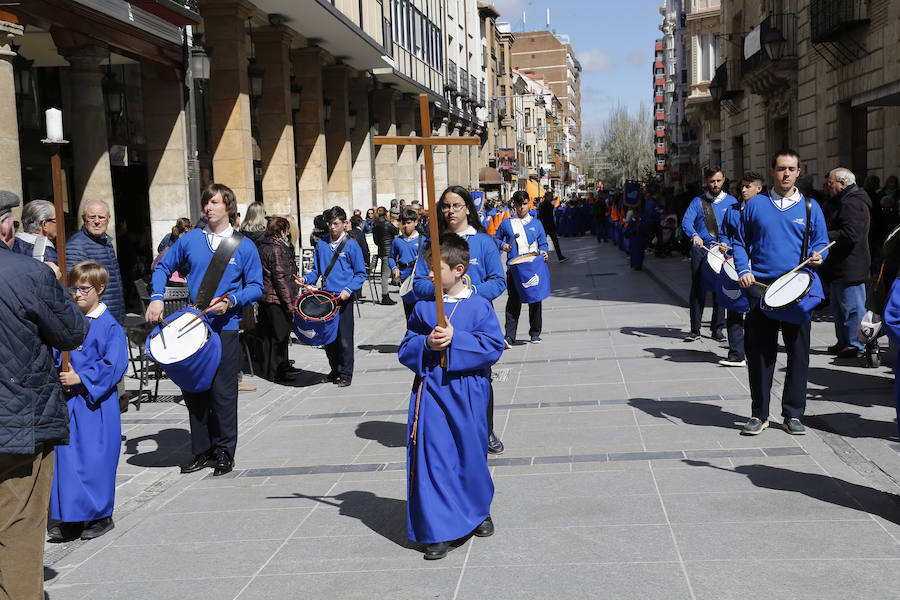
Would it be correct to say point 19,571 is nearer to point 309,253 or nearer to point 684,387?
point 684,387

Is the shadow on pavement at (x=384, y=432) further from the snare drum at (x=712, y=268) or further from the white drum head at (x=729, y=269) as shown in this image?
the snare drum at (x=712, y=268)

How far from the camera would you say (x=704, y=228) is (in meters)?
11.1

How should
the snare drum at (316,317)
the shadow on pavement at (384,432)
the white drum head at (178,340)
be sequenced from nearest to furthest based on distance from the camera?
the white drum head at (178,340)
the shadow on pavement at (384,432)
the snare drum at (316,317)

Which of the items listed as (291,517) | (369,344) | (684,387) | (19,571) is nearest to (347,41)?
(369,344)

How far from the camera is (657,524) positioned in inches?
200

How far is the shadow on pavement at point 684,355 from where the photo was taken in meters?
10.3

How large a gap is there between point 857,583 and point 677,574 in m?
0.72

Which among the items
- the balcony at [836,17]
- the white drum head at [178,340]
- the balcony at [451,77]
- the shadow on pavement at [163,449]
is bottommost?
the shadow on pavement at [163,449]

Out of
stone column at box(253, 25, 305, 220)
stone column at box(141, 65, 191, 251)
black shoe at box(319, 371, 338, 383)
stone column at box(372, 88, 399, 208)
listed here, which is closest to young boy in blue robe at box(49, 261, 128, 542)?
black shoe at box(319, 371, 338, 383)

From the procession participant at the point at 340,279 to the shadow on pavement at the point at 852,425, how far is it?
15.0 ft

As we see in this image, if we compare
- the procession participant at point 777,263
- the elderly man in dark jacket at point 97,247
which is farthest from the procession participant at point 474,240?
the elderly man in dark jacket at point 97,247

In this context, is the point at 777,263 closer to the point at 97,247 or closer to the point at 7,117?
the point at 97,247

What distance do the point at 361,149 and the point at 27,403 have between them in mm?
25686

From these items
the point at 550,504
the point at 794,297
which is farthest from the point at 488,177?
the point at 550,504
